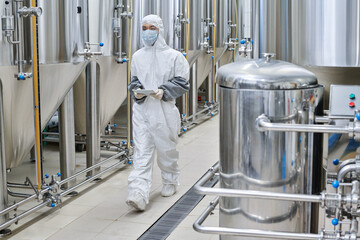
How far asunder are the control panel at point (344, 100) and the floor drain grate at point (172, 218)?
3.26 ft

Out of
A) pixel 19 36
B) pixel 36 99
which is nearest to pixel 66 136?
pixel 36 99

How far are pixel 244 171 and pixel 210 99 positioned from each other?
5640mm

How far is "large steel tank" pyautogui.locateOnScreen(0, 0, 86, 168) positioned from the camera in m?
3.06

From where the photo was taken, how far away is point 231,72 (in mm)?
2158

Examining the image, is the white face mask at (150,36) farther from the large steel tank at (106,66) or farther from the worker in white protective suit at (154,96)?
the large steel tank at (106,66)

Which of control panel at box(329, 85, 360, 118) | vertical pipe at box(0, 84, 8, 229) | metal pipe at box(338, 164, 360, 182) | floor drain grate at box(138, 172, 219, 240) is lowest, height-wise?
floor drain grate at box(138, 172, 219, 240)

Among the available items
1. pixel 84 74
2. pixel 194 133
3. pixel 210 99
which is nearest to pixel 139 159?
pixel 84 74

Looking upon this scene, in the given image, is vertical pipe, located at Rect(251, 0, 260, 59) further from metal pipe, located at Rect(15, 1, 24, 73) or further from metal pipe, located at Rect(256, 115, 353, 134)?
metal pipe, located at Rect(15, 1, 24, 73)

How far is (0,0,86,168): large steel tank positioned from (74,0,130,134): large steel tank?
0.75 feet

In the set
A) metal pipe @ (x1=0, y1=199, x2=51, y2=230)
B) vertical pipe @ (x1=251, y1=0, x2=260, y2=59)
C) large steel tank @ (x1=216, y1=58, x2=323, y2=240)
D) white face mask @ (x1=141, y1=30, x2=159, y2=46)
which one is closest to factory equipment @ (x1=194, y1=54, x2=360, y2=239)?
large steel tank @ (x1=216, y1=58, x2=323, y2=240)

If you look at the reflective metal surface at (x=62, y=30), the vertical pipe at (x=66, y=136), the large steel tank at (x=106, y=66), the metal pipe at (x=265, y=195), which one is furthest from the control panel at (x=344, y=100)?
the large steel tank at (x=106, y=66)

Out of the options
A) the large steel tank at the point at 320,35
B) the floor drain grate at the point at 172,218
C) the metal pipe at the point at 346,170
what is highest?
Answer: the large steel tank at the point at 320,35

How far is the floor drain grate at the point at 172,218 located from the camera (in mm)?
3138

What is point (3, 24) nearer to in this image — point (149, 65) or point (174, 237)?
point (149, 65)
